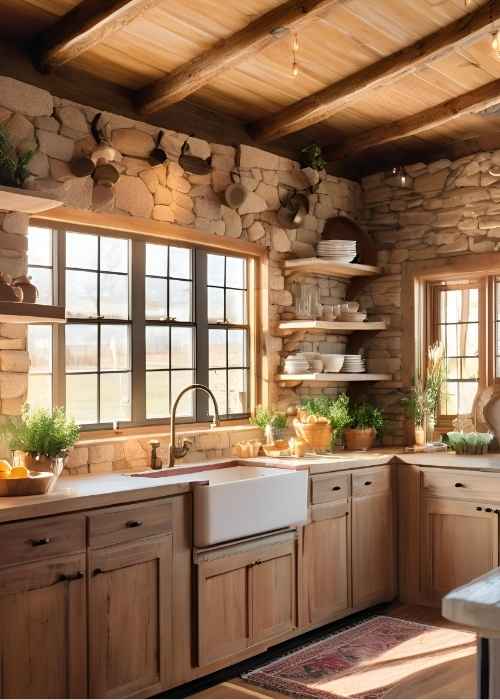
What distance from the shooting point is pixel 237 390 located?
5.64m

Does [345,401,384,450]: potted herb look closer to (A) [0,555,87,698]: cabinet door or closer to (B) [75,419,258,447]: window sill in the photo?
(B) [75,419,258,447]: window sill

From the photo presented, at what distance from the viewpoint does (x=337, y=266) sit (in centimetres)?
583

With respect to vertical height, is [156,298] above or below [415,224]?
below

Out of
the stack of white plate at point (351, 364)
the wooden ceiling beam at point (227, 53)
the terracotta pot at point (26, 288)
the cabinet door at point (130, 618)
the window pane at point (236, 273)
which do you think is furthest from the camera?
the stack of white plate at point (351, 364)

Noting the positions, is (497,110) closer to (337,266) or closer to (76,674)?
(337,266)

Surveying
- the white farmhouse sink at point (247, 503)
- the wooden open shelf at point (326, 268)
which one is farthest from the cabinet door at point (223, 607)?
the wooden open shelf at point (326, 268)

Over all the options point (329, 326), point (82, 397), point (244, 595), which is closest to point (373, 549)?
point (244, 595)

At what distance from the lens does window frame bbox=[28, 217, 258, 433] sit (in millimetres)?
4473

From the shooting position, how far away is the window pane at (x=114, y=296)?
4.75m

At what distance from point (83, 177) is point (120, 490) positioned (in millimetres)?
1800

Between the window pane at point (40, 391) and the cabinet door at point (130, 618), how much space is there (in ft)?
3.53

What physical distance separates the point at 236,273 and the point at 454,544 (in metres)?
2.31

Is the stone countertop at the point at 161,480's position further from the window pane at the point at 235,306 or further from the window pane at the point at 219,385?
the window pane at the point at 235,306

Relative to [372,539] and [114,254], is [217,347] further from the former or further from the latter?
[372,539]
